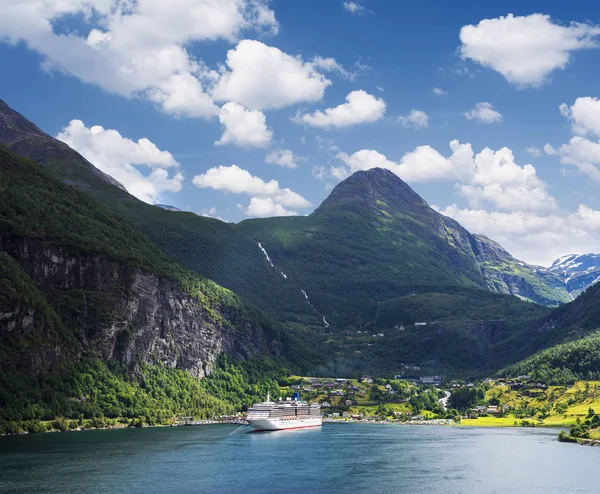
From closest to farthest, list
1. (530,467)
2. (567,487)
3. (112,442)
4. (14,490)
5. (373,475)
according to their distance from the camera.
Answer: (14,490)
(567,487)
(373,475)
(530,467)
(112,442)

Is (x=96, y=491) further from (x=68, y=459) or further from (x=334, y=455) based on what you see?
(x=334, y=455)

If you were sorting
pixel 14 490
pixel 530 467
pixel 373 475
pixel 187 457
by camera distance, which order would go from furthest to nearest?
pixel 187 457, pixel 530 467, pixel 373 475, pixel 14 490

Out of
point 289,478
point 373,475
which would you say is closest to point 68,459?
point 289,478

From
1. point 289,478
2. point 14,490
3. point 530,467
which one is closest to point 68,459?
point 14,490

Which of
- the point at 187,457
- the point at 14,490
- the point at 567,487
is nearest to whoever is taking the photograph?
the point at 14,490

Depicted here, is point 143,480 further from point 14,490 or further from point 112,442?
point 112,442

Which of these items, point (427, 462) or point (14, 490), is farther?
point (427, 462)
